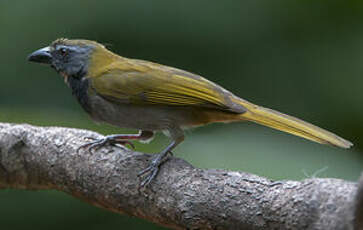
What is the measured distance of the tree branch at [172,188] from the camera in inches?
115

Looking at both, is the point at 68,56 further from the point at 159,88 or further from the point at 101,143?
the point at 159,88

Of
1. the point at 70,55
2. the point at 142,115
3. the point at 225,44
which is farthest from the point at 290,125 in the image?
the point at 225,44

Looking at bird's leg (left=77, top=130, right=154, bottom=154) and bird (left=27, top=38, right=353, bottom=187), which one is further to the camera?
bird's leg (left=77, top=130, right=154, bottom=154)

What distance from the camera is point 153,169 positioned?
389cm

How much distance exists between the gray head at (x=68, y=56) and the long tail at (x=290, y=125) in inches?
48.9

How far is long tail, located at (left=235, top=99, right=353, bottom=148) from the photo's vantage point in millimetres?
3605

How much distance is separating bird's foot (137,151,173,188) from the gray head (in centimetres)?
98

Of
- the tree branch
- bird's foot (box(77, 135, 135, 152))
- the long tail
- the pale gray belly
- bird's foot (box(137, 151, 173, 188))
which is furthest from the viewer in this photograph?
bird's foot (box(77, 135, 135, 152))

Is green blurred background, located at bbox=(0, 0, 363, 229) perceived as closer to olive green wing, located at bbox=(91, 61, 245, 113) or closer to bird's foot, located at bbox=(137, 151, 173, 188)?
olive green wing, located at bbox=(91, 61, 245, 113)

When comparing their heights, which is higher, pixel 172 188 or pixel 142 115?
pixel 142 115

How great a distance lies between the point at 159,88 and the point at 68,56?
854 millimetres

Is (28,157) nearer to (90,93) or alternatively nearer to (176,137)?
(90,93)

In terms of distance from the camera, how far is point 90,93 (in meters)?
4.33

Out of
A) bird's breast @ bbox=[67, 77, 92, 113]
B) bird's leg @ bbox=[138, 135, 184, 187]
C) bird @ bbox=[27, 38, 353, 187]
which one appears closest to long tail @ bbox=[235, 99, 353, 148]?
bird @ bbox=[27, 38, 353, 187]
